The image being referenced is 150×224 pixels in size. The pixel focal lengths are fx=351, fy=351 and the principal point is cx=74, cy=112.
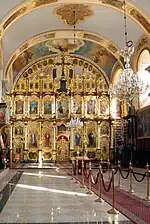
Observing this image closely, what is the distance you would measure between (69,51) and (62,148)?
760cm

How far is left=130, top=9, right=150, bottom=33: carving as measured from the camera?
15.9 metres

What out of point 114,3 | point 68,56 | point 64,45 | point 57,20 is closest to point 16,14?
point 57,20

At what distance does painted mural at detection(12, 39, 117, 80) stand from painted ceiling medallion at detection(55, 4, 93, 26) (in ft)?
13.6

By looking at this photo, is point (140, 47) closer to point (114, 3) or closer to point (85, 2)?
point (114, 3)

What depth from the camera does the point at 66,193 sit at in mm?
9305

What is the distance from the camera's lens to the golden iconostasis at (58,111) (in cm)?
2747

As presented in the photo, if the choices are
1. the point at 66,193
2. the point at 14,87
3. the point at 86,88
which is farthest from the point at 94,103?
the point at 66,193

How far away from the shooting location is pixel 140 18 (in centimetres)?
1617

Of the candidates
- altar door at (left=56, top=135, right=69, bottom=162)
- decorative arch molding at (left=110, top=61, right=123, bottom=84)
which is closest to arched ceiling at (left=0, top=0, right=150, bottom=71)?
decorative arch molding at (left=110, top=61, right=123, bottom=84)

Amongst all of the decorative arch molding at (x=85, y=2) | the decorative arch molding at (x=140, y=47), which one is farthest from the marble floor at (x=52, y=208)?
the decorative arch molding at (x=140, y=47)

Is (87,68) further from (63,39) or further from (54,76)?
(63,39)

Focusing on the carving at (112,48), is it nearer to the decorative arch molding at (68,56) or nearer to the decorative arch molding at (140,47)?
the decorative arch molding at (140,47)

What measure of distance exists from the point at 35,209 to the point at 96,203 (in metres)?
1.48

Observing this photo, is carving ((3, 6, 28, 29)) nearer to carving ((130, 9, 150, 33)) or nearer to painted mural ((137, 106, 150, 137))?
carving ((130, 9, 150, 33))
